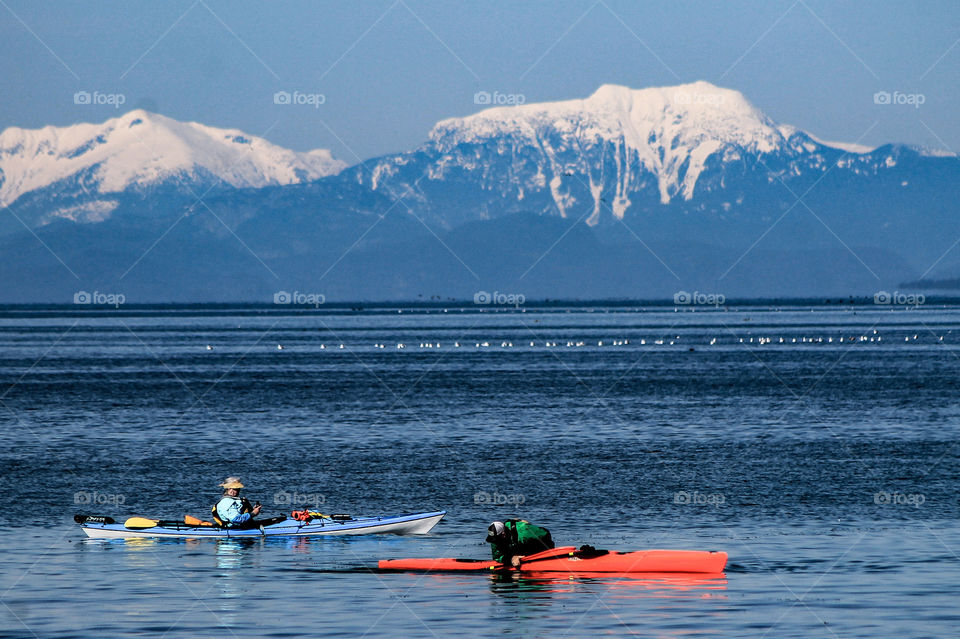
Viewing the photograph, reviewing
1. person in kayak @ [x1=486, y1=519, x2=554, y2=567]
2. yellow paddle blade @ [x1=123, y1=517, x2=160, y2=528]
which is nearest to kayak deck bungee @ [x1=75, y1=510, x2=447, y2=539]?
yellow paddle blade @ [x1=123, y1=517, x2=160, y2=528]

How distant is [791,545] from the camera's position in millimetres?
32281

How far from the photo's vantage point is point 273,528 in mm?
34062

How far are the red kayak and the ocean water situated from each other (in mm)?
483

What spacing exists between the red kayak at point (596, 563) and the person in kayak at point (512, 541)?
17 cm

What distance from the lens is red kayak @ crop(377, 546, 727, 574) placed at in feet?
94.3

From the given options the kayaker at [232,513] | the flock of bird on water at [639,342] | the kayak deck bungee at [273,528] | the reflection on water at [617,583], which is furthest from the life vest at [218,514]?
the flock of bird on water at [639,342]

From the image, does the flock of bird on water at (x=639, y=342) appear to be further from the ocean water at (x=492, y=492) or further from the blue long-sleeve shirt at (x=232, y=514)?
the blue long-sleeve shirt at (x=232, y=514)

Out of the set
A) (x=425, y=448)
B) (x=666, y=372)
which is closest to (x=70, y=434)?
(x=425, y=448)

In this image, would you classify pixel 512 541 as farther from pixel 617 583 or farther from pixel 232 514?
pixel 232 514

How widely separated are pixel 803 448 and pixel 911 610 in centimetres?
2907

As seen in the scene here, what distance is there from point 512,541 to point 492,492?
12812 millimetres

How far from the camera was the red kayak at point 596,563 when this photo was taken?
28.7m

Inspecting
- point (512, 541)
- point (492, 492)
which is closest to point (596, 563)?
point (512, 541)

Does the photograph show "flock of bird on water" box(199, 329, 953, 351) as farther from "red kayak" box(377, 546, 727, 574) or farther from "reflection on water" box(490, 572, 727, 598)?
"reflection on water" box(490, 572, 727, 598)
